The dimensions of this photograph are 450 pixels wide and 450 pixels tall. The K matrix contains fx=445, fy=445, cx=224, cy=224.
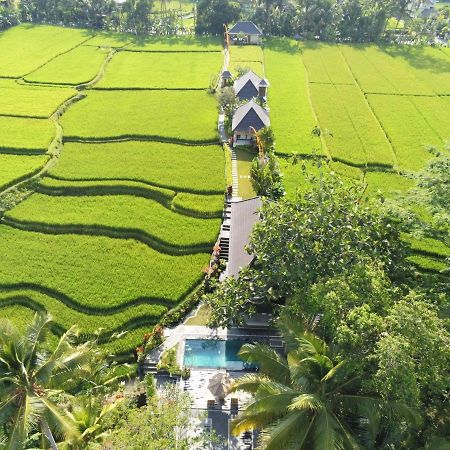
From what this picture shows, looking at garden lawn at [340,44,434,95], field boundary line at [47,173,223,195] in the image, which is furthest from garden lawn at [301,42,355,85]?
field boundary line at [47,173,223,195]

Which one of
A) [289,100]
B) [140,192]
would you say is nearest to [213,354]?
[140,192]

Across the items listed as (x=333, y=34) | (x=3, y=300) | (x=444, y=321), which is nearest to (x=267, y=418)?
(x=444, y=321)

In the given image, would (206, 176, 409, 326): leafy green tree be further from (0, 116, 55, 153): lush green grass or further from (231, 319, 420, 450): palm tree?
(0, 116, 55, 153): lush green grass

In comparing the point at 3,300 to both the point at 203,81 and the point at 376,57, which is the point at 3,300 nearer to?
the point at 203,81

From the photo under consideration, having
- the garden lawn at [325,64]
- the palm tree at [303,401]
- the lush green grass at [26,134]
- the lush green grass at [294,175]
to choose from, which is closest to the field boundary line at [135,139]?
the lush green grass at [26,134]

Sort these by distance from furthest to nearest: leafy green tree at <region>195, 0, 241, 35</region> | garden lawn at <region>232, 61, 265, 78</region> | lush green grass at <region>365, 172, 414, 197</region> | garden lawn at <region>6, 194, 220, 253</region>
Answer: leafy green tree at <region>195, 0, 241, 35</region> < garden lawn at <region>232, 61, 265, 78</region> < lush green grass at <region>365, 172, 414, 197</region> < garden lawn at <region>6, 194, 220, 253</region>
